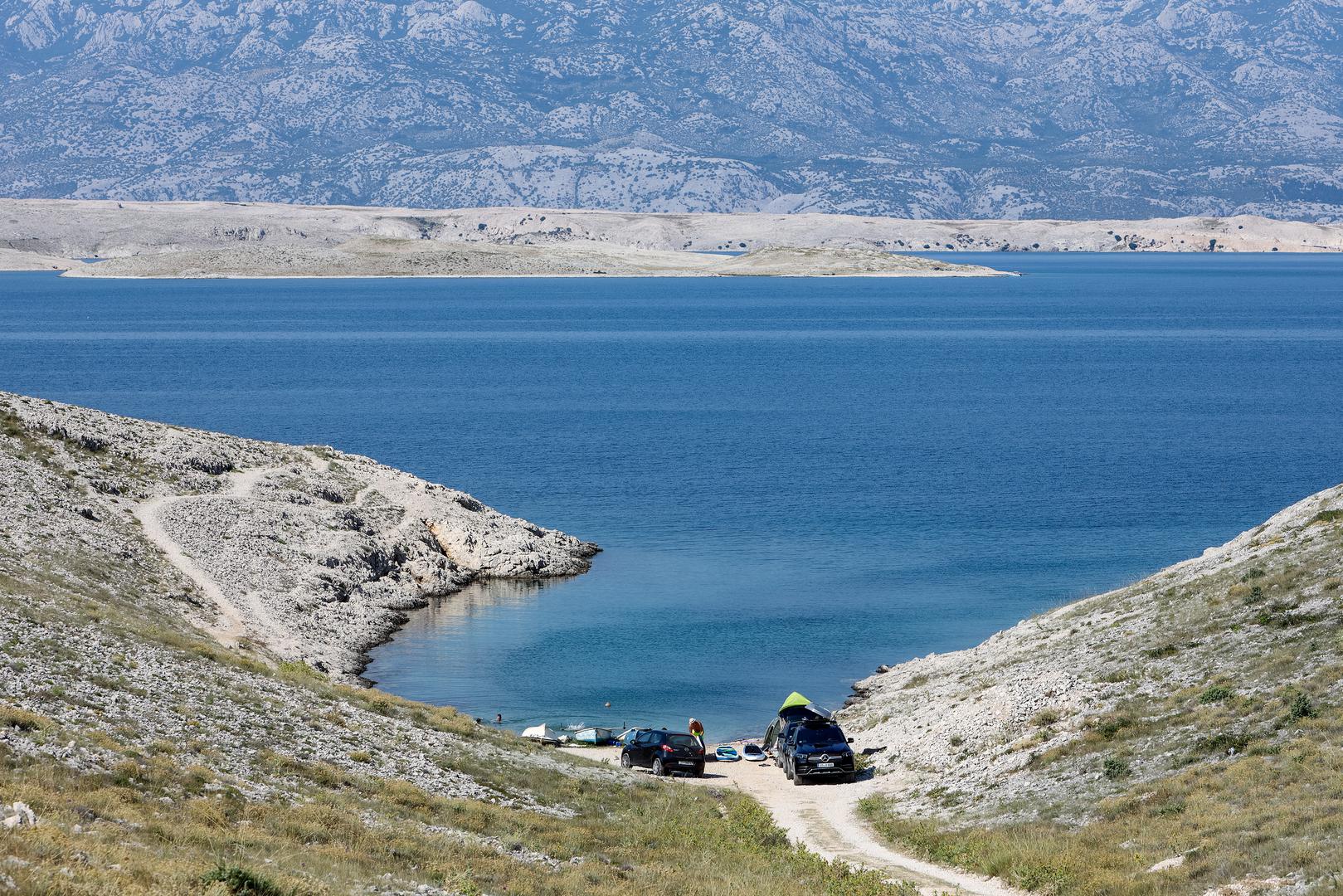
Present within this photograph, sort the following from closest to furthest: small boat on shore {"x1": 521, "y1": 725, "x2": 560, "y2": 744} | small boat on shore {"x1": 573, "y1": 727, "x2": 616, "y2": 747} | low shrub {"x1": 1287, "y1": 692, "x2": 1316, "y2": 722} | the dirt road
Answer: the dirt road
low shrub {"x1": 1287, "y1": 692, "x2": 1316, "y2": 722}
small boat on shore {"x1": 521, "y1": 725, "x2": 560, "y2": 744}
small boat on shore {"x1": 573, "y1": 727, "x2": 616, "y2": 747}

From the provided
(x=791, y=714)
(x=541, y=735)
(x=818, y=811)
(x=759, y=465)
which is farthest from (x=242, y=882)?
(x=759, y=465)

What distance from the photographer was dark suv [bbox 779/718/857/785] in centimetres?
3441

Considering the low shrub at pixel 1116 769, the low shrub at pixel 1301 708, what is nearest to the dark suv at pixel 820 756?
the low shrub at pixel 1116 769

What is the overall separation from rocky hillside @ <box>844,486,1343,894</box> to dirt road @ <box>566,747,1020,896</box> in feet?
1.94

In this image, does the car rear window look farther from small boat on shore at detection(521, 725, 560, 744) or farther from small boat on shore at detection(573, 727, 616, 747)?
→ small boat on shore at detection(521, 725, 560, 744)

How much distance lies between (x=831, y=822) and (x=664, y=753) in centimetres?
692

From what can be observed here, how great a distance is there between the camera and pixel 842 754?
34.4 metres

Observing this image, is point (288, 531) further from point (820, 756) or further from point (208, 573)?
point (820, 756)

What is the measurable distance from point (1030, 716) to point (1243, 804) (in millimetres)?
8917

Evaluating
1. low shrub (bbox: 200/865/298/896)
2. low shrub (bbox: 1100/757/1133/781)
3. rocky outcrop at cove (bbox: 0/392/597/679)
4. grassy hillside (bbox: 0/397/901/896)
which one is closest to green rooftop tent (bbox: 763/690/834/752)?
grassy hillside (bbox: 0/397/901/896)

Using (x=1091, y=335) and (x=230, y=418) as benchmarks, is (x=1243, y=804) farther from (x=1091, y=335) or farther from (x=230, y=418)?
(x=1091, y=335)

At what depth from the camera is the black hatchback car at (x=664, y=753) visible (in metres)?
36.3

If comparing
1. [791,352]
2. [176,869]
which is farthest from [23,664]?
[791,352]

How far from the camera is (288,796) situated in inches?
995
